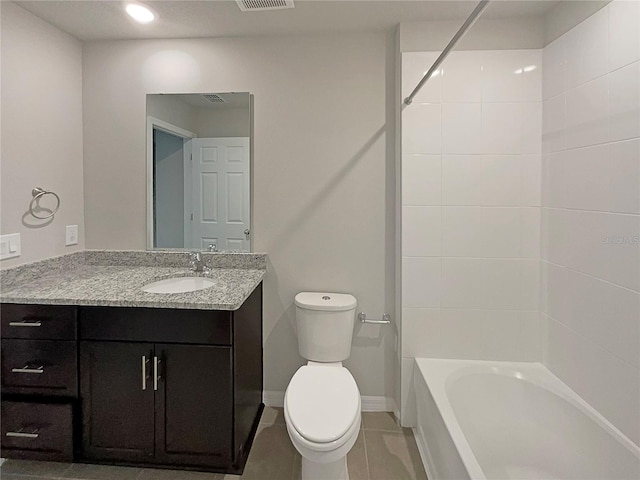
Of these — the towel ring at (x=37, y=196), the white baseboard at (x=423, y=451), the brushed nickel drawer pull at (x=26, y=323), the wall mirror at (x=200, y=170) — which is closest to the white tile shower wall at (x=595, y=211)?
the white baseboard at (x=423, y=451)

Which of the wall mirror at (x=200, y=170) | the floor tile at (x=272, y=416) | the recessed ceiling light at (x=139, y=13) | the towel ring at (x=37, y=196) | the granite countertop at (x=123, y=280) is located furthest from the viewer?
the wall mirror at (x=200, y=170)

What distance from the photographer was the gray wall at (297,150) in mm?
2213

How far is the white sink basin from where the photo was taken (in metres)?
2.04

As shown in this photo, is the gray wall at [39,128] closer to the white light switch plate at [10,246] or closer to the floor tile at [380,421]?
the white light switch plate at [10,246]

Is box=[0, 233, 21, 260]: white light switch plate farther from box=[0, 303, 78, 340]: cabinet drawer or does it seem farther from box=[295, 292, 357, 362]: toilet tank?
box=[295, 292, 357, 362]: toilet tank

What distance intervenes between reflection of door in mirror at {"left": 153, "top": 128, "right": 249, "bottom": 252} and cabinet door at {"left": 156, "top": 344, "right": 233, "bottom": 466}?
803 mm

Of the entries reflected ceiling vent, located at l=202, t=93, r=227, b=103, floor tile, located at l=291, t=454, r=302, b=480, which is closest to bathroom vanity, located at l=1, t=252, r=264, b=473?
floor tile, located at l=291, t=454, r=302, b=480

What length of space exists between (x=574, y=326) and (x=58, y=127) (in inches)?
120

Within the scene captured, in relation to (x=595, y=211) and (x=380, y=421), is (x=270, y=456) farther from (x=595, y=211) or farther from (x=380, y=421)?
(x=595, y=211)

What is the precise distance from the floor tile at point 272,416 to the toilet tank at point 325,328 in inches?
18.3

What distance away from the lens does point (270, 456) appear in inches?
73.5

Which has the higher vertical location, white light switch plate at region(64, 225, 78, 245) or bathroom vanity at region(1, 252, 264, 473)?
white light switch plate at region(64, 225, 78, 245)

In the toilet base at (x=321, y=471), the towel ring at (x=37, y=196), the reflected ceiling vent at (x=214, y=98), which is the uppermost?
the reflected ceiling vent at (x=214, y=98)

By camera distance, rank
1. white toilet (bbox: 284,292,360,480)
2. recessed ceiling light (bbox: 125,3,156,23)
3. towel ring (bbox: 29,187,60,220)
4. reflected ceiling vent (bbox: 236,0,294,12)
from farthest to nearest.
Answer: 1. towel ring (bbox: 29,187,60,220)
2. recessed ceiling light (bbox: 125,3,156,23)
3. reflected ceiling vent (bbox: 236,0,294,12)
4. white toilet (bbox: 284,292,360,480)
